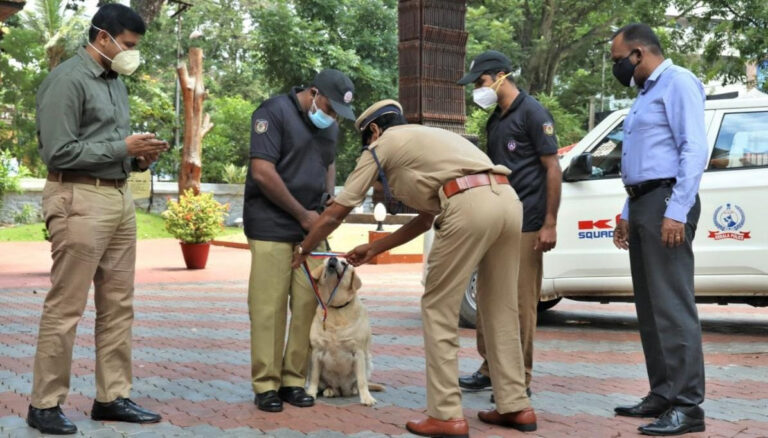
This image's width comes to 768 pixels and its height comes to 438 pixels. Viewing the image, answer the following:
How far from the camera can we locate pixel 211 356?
771cm

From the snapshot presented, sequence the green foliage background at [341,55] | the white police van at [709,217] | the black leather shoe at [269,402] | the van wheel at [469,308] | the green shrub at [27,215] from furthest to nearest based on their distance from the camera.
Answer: the green foliage background at [341,55] → the green shrub at [27,215] → the van wheel at [469,308] → the white police van at [709,217] → the black leather shoe at [269,402]

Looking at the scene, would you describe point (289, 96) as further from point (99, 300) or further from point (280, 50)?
point (280, 50)

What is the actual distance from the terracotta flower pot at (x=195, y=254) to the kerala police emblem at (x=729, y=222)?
10.2m

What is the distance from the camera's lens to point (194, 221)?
54.2 feet

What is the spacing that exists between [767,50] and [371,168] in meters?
16.3

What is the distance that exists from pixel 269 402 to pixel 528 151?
2.10m

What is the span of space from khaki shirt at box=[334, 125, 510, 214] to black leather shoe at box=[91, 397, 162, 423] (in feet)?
5.04

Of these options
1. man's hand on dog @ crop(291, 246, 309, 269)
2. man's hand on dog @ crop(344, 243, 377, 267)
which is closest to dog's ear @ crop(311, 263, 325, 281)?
man's hand on dog @ crop(291, 246, 309, 269)

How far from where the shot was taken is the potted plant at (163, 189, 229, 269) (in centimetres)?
1639

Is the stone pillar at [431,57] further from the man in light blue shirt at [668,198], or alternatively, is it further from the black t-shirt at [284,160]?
the man in light blue shirt at [668,198]

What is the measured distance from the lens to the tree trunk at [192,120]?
2864 centimetres

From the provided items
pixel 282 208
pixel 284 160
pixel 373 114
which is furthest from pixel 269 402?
pixel 373 114

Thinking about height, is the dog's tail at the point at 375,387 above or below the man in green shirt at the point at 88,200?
below

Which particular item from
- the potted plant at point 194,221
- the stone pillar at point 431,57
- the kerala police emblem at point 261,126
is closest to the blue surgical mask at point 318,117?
the kerala police emblem at point 261,126
